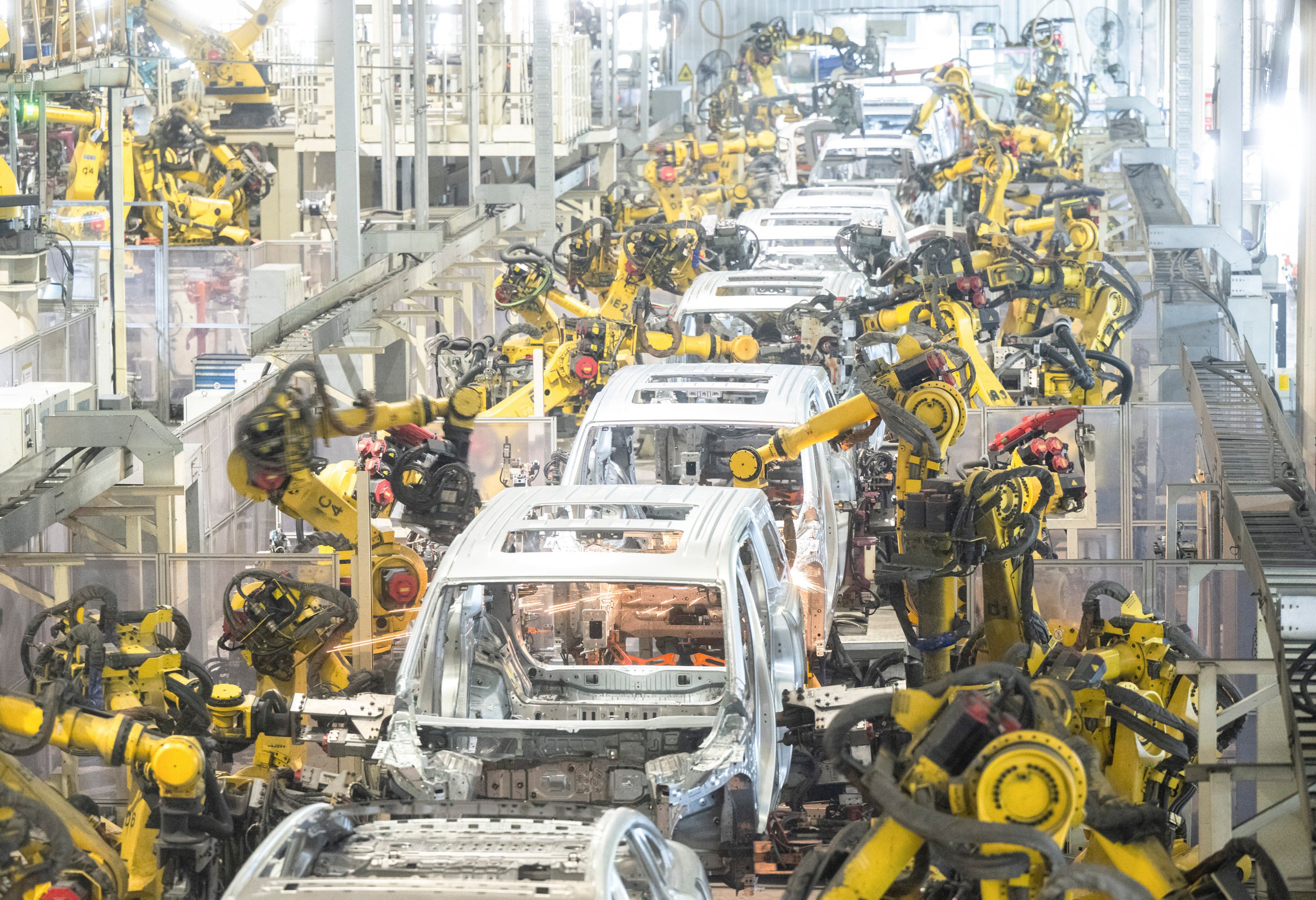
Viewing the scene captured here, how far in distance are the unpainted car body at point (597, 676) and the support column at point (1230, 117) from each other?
1003cm

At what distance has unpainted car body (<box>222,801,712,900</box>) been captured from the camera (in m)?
3.98

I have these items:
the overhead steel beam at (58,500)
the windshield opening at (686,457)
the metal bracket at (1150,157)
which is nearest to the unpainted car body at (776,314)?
the windshield opening at (686,457)

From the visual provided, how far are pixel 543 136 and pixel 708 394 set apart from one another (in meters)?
11.0

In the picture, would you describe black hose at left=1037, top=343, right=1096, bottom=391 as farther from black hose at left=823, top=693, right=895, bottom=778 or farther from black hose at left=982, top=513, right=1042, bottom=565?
black hose at left=823, top=693, right=895, bottom=778

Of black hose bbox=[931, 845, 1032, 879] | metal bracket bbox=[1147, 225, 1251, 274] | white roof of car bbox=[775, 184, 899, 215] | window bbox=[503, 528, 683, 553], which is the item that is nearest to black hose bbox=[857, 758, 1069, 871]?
black hose bbox=[931, 845, 1032, 879]

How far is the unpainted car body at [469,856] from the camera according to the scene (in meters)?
3.98

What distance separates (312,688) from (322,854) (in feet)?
9.77

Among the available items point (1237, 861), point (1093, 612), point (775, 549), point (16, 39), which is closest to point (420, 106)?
point (16, 39)

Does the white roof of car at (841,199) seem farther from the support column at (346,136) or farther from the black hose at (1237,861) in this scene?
the black hose at (1237,861)

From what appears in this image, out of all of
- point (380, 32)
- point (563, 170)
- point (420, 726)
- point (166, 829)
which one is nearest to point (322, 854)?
point (166, 829)

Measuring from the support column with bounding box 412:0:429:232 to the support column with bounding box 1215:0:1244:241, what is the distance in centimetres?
689

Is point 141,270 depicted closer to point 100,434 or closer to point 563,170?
point 100,434

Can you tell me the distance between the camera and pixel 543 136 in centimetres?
1967

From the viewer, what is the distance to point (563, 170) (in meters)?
27.3
